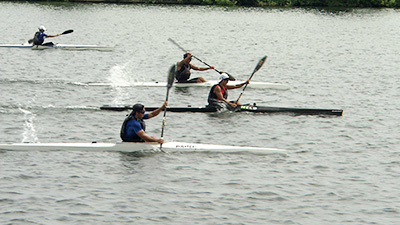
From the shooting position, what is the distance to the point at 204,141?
23891mm

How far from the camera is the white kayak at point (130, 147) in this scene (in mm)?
21391

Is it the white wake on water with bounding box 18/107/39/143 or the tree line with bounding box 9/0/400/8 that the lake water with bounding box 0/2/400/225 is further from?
the tree line with bounding box 9/0/400/8

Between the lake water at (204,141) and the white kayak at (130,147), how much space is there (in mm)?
233

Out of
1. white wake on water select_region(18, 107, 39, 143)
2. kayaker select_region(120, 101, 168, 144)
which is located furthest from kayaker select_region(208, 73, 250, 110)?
white wake on water select_region(18, 107, 39, 143)

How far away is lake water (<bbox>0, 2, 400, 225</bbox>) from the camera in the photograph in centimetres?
1748

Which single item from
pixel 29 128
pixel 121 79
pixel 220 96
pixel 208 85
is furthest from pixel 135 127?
pixel 121 79

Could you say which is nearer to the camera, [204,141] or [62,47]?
[204,141]

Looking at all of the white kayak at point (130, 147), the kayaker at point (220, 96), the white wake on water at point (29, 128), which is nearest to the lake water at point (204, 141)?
the white wake on water at point (29, 128)

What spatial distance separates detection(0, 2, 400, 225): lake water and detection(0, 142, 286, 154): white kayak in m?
0.23

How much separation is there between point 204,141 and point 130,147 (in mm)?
3414

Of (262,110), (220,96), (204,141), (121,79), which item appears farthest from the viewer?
(121,79)

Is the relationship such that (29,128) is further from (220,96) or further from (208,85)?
(208,85)

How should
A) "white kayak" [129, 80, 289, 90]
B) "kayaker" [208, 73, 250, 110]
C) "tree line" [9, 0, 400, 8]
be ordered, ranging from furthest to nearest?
"tree line" [9, 0, 400, 8] → "white kayak" [129, 80, 289, 90] → "kayaker" [208, 73, 250, 110]

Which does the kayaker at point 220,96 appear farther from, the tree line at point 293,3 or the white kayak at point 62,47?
the tree line at point 293,3
